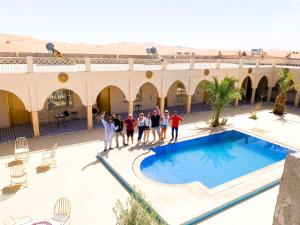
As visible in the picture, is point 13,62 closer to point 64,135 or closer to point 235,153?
point 64,135

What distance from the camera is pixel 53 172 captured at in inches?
379

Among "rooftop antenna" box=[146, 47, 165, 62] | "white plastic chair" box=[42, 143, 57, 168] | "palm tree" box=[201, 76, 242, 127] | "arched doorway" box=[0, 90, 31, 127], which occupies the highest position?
"rooftop antenna" box=[146, 47, 165, 62]

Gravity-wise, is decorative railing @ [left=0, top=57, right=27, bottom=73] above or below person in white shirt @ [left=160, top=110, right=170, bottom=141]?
above

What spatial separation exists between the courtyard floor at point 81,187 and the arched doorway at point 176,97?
716cm

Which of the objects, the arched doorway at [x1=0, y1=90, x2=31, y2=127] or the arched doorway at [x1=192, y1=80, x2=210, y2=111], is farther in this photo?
the arched doorway at [x1=192, y1=80, x2=210, y2=111]

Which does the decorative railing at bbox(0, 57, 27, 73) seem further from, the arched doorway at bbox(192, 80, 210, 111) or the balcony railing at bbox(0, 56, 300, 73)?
the arched doorway at bbox(192, 80, 210, 111)

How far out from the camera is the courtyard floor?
7.20 metres

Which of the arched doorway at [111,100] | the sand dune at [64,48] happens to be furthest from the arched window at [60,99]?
the sand dune at [64,48]

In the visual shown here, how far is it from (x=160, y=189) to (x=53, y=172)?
4263 mm

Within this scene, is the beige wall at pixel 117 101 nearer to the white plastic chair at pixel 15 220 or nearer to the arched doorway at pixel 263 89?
the white plastic chair at pixel 15 220

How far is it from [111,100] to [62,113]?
3542 mm

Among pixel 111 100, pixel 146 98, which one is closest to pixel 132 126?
pixel 111 100

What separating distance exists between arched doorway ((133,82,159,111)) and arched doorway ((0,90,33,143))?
777 centimetres

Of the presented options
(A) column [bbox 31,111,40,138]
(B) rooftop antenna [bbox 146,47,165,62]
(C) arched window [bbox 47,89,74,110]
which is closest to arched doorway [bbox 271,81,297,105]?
(B) rooftop antenna [bbox 146,47,165,62]
